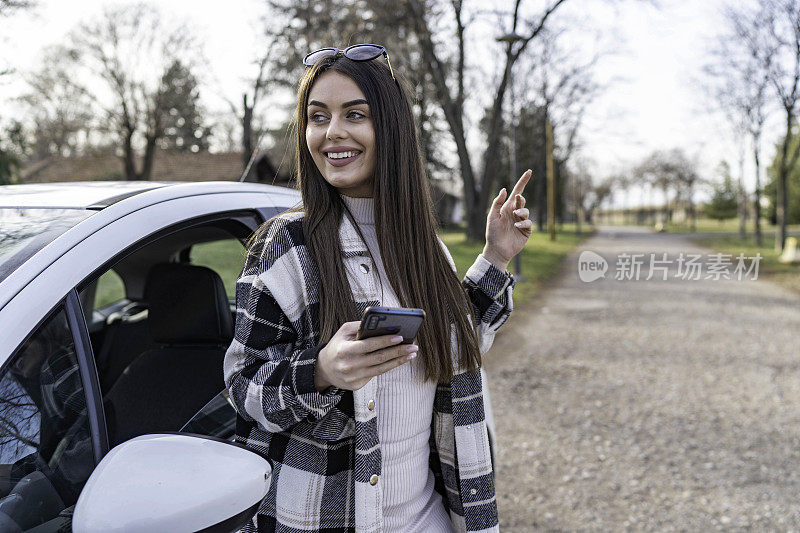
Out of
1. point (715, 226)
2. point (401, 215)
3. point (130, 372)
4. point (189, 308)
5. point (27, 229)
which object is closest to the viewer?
point (27, 229)

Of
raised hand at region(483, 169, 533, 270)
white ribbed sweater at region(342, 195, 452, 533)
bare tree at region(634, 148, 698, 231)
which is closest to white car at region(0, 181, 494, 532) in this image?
white ribbed sweater at region(342, 195, 452, 533)

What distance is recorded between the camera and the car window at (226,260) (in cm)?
251

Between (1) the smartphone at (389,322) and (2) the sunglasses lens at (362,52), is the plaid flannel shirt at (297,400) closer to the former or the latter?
(1) the smartphone at (389,322)

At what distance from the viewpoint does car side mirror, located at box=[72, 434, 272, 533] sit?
42.2 inches

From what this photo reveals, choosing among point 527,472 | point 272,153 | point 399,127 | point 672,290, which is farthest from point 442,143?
point 399,127

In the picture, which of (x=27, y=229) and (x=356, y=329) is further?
(x=27, y=229)

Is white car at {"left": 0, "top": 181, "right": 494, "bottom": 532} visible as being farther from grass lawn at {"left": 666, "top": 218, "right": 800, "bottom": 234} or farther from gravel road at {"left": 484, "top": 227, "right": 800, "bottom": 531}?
Result: grass lawn at {"left": 666, "top": 218, "right": 800, "bottom": 234}

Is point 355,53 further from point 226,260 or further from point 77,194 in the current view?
point 226,260

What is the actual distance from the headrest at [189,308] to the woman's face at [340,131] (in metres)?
0.81

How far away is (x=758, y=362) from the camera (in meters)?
7.00

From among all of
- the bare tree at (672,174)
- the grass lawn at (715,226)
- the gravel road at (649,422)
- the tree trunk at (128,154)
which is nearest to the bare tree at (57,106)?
the tree trunk at (128,154)

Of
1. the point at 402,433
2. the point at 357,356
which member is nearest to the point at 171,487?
the point at 357,356

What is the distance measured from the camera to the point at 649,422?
514 centimetres

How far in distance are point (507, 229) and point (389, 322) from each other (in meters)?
0.79
